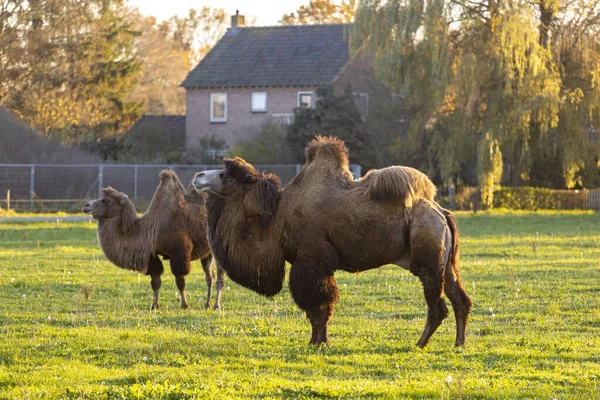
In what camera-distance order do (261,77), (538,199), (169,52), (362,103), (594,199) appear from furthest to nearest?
(169,52) → (261,77) → (362,103) → (594,199) → (538,199)

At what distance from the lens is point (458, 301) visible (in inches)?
452

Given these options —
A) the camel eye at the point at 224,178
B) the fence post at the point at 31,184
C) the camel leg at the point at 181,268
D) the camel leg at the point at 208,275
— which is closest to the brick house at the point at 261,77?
the fence post at the point at 31,184

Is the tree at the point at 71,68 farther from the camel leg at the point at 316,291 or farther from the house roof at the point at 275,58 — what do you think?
the camel leg at the point at 316,291

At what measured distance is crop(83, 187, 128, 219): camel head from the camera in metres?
16.1

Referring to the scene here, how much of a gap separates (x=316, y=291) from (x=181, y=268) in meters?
4.75

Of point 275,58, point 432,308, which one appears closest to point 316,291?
point 432,308

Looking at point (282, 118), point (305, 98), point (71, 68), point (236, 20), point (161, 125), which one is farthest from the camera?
point (236, 20)

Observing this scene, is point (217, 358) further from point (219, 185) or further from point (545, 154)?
point (545, 154)

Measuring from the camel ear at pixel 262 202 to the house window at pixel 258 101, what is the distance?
51113mm

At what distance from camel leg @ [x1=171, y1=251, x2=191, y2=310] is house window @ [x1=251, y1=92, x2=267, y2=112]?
47475 mm

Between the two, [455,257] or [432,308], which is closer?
[432,308]

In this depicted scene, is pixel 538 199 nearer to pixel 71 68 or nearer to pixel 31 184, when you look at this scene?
pixel 31 184

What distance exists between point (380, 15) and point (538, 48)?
6.72 meters

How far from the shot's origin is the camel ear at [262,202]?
38.9 feet
